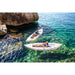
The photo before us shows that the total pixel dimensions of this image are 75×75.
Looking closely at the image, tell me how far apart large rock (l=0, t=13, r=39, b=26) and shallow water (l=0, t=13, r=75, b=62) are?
65 cm

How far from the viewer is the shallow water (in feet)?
19.8

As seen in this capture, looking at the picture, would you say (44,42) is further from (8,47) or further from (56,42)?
(8,47)

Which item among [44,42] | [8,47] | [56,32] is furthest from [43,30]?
[8,47]

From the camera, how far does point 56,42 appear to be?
7.16m

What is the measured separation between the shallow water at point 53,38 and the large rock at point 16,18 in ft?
2.14

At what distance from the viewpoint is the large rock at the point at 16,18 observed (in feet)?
30.2

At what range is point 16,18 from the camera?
9.27 meters

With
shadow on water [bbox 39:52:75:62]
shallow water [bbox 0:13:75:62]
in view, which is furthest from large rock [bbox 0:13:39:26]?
shadow on water [bbox 39:52:75:62]

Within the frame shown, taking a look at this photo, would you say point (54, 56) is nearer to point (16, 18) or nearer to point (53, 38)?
point (53, 38)

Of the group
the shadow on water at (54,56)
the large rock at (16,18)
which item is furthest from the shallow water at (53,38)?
the large rock at (16,18)

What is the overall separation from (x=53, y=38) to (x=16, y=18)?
365cm

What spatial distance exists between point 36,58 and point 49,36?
2197 millimetres

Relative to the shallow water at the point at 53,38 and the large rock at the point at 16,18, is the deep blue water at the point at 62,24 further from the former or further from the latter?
the large rock at the point at 16,18

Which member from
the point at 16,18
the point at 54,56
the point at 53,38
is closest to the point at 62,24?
the point at 53,38
